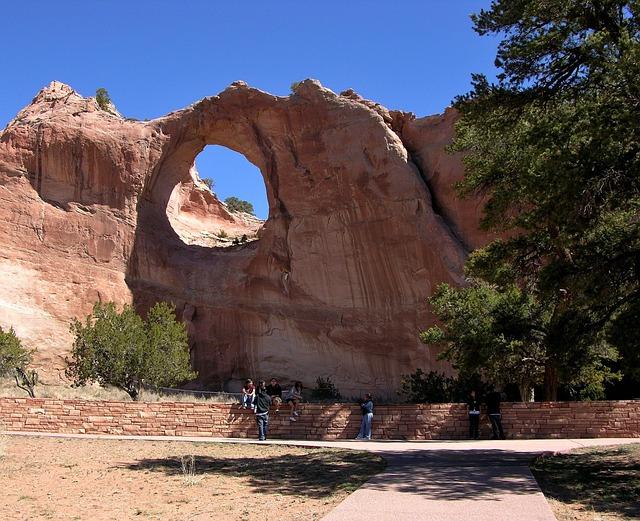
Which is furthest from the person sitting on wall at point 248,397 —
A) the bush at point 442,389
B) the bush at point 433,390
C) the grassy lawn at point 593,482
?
the bush at point 433,390

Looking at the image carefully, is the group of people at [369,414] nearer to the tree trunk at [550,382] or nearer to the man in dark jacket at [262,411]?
the man in dark jacket at [262,411]

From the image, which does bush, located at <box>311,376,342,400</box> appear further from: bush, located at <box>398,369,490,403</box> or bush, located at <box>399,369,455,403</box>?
bush, located at <box>399,369,455,403</box>

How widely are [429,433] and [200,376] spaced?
2271cm

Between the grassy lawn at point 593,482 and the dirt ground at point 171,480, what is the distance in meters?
2.74

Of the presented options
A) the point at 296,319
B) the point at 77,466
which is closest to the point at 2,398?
the point at 77,466

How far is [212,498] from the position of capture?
9.13 metres

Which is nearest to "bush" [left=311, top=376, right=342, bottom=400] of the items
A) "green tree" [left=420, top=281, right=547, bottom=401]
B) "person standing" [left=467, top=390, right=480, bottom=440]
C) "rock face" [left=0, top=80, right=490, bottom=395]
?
"rock face" [left=0, top=80, right=490, bottom=395]

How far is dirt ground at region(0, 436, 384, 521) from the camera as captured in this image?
8.30 metres

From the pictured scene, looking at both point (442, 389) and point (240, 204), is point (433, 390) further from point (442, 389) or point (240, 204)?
point (240, 204)

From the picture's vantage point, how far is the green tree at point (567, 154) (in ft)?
31.0

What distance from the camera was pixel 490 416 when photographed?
51.9 feet

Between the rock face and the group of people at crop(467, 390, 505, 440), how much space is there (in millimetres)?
16436

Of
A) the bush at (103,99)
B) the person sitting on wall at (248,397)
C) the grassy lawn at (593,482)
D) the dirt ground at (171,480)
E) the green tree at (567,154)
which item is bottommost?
the dirt ground at (171,480)

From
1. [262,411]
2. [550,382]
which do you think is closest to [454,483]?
[262,411]
